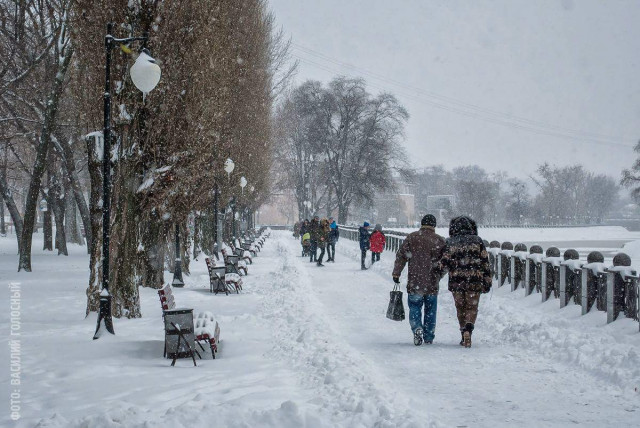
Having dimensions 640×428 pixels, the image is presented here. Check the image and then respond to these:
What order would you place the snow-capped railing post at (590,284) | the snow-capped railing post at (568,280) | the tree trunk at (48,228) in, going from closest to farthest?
the snow-capped railing post at (590,284) → the snow-capped railing post at (568,280) → the tree trunk at (48,228)

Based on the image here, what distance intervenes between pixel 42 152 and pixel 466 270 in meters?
14.8

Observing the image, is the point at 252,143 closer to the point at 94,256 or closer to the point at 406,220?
the point at 94,256

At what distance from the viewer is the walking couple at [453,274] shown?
9.61 metres

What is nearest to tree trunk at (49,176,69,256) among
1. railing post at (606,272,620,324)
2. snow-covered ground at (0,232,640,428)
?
snow-covered ground at (0,232,640,428)

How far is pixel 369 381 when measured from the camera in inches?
277

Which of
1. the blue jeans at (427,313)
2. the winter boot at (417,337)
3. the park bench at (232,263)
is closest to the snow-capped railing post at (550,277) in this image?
the blue jeans at (427,313)

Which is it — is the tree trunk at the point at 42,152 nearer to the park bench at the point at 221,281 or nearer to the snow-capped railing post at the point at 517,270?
the park bench at the point at 221,281

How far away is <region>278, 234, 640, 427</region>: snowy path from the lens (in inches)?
241

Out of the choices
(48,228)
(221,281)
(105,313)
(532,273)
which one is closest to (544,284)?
(532,273)

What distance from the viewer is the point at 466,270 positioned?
962cm

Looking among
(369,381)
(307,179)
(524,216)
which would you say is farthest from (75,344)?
(524,216)

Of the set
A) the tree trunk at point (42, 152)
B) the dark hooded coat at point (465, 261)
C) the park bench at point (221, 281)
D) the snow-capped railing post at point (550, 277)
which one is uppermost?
the tree trunk at point (42, 152)

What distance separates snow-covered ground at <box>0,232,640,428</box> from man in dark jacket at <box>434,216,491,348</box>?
497mm

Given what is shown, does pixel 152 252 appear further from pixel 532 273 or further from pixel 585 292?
pixel 585 292
